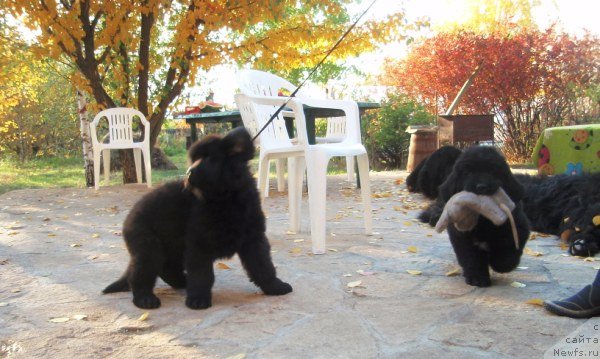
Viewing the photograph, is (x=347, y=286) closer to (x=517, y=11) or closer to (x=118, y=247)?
(x=118, y=247)

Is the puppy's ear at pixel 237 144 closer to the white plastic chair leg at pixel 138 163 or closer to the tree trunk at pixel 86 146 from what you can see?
the white plastic chair leg at pixel 138 163

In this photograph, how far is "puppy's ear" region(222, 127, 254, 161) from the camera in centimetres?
240

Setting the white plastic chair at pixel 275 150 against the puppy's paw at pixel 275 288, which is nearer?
the puppy's paw at pixel 275 288

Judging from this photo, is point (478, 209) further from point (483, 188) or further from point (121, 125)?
point (121, 125)

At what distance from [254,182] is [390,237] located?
1.87 meters

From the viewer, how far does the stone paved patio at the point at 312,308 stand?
1.99 metres

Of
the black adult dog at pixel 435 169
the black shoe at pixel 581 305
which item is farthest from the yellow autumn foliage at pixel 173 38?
the black shoe at pixel 581 305

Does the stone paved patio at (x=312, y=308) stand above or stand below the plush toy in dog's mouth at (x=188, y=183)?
below

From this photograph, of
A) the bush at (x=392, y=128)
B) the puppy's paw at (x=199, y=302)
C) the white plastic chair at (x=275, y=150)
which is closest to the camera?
the puppy's paw at (x=199, y=302)

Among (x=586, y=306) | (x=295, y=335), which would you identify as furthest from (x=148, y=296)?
(x=586, y=306)

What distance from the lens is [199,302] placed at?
246cm

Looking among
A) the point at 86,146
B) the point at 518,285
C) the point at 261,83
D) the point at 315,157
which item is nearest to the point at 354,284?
the point at 518,285

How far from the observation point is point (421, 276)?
2975 millimetres

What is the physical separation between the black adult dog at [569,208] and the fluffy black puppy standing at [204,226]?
210 cm
